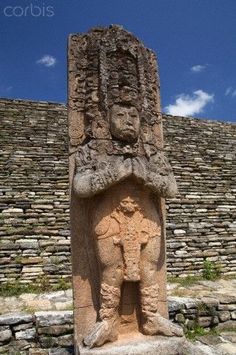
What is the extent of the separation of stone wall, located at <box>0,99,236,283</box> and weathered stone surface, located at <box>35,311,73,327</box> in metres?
2.84

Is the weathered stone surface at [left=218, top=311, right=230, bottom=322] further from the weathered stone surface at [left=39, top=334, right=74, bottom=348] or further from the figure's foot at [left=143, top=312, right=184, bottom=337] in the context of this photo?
the figure's foot at [left=143, top=312, right=184, bottom=337]

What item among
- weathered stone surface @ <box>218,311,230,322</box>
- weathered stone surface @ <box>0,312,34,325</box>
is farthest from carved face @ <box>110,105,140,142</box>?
weathered stone surface @ <box>218,311,230,322</box>

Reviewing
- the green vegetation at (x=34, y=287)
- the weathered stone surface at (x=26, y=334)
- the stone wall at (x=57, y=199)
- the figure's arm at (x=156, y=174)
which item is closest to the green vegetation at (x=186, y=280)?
the stone wall at (x=57, y=199)

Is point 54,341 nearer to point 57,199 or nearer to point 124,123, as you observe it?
point 124,123

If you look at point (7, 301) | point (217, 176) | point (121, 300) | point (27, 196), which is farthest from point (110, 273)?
point (217, 176)

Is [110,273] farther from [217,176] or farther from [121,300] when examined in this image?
[217,176]

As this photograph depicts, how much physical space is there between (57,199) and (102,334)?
662 cm

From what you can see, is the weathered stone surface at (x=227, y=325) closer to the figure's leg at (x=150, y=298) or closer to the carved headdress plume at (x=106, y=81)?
the figure's leg at (x=150, y=298)

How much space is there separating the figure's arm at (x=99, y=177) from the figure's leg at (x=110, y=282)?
0.49 meters

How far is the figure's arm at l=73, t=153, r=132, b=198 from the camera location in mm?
3193

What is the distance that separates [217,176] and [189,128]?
367 cm

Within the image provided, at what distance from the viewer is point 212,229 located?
9.98 m

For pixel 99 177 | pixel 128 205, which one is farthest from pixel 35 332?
pixel 99 177

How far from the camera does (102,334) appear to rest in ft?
10.2
